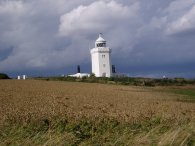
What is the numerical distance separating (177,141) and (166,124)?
8.78 feet

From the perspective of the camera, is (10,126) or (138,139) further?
(10,126)

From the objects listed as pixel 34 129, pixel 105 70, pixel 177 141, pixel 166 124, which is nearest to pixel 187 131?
pixel 177 141

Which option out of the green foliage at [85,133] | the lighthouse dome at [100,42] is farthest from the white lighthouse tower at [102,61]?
the green foliage at [85,133]

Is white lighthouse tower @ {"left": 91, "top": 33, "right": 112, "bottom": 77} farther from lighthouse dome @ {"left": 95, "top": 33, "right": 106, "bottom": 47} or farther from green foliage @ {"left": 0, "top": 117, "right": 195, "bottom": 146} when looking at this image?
green foliage @ {"left": 0, "top": 117, "right": 195, "bottom": 146}

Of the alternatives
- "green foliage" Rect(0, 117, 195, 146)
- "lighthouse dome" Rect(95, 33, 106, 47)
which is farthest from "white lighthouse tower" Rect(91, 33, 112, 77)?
"green foliage" Rect(0, 117, 195, 146)

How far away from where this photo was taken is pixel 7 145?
11008 millimetres

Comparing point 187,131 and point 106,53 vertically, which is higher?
point 106,53

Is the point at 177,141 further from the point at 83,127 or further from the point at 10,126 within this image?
the point at 10,126

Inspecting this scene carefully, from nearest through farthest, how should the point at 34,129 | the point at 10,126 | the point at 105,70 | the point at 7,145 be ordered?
the point at 7,145
the point at 34,129
the point at 10,126
the point at 105,70

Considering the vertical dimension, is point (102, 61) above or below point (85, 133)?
above

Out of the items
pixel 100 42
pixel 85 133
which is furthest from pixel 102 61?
pixel 85 133

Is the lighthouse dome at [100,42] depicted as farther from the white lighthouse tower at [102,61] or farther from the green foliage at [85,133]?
the green foliage at [85,133]

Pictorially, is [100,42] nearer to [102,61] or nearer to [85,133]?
[102,61]

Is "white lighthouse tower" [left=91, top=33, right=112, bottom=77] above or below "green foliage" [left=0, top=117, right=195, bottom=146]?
above
